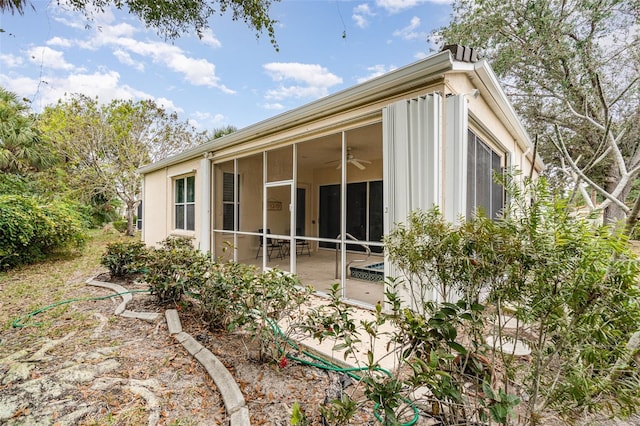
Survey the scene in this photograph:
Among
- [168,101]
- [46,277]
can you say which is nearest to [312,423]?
[46,277]

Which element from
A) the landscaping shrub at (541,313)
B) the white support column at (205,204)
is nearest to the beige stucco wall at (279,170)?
the white support column at (205,204)

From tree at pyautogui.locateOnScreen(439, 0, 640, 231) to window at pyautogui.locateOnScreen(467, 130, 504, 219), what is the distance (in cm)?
319

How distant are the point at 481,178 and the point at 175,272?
495cm

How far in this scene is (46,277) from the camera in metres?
6.45

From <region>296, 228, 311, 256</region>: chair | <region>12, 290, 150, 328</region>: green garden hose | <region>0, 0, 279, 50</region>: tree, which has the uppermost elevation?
<region>0, 0, 279, 50</region>: tree

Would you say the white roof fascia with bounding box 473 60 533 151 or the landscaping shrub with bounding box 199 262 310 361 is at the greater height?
the white roof fascia with bounding box 473 60 533 151

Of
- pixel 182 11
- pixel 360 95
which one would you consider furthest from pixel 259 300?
pixel 182 11

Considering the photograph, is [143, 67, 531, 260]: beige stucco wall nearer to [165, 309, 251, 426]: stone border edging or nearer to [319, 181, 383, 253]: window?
[319, 181, 383, 253]: window

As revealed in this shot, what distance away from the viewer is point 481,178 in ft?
15.8

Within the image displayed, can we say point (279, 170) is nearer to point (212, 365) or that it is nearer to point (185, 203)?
point (212, 365)

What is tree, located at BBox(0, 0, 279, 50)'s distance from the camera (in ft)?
10.9

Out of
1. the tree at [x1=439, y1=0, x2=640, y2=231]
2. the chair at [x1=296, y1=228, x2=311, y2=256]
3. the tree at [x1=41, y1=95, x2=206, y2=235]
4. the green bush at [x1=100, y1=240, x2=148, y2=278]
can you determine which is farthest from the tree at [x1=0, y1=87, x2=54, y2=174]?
the tree at [x1=439, y1=0, x2=640, y2=231]

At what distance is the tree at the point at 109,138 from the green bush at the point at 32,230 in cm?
509

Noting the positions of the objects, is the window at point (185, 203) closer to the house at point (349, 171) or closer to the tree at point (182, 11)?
the house at point (349, 171)
